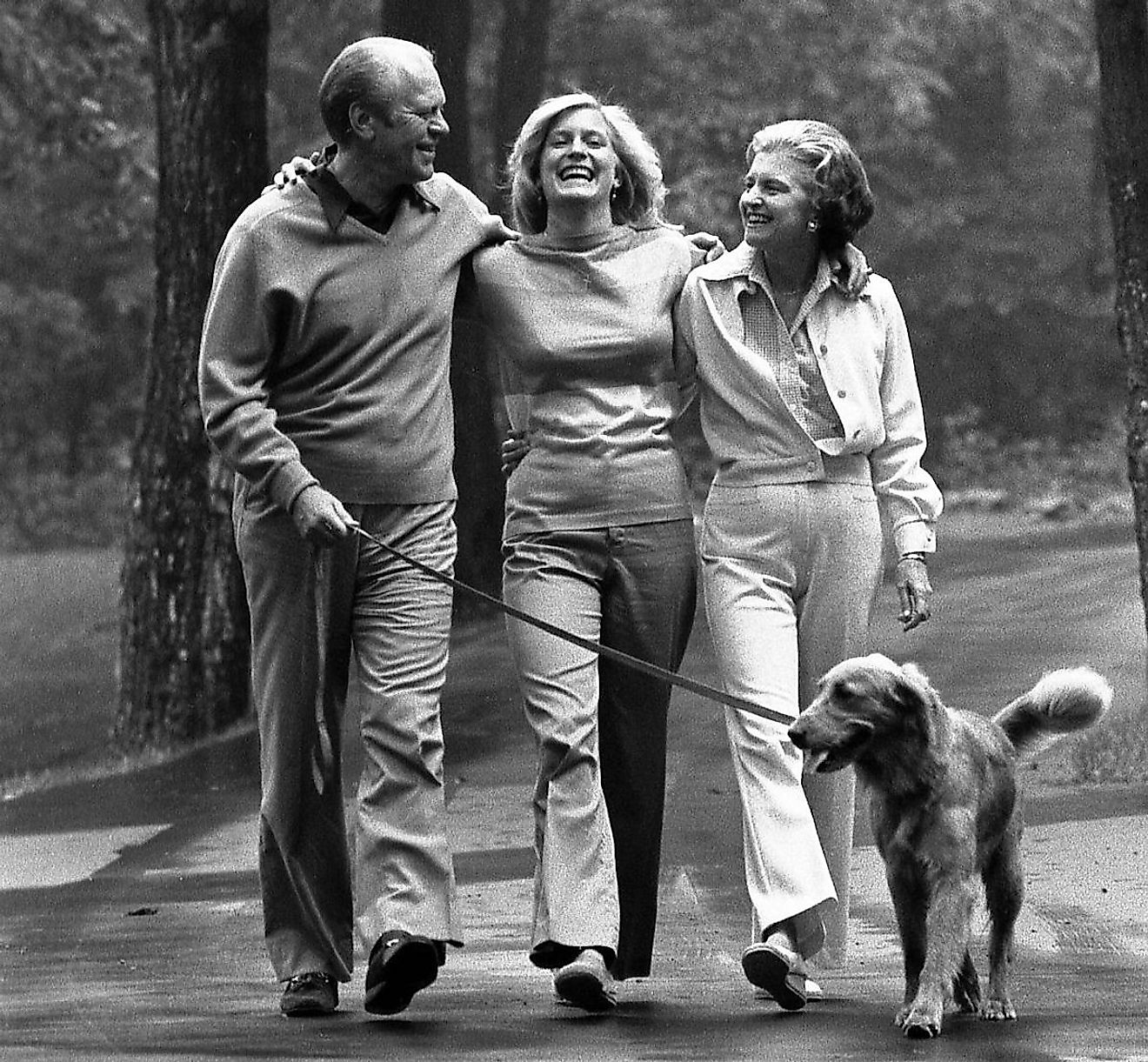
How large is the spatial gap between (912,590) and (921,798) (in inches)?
25.5

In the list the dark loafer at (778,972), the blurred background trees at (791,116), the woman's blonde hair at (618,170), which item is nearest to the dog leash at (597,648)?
the dark loafer at (778,972)

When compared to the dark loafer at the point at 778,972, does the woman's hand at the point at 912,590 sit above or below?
above

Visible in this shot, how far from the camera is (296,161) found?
727 centimetres

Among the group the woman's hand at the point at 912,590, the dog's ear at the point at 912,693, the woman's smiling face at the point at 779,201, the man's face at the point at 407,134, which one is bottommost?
the dog's ear at the point at 912,693

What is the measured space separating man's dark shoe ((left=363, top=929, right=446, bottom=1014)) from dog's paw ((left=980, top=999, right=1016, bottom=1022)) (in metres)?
1.27

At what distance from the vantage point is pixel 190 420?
15.4m

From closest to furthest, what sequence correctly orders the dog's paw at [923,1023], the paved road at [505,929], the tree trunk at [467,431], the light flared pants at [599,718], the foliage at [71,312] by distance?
1. the dog's paw at [923,1023]
2. the paved road at [505,929]
3. the light flared pants at [599,718]
4. the tree trunk at [467,431]
5. the foliage at [71,312]

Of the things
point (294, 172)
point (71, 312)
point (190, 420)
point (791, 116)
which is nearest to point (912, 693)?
point (294, 172)

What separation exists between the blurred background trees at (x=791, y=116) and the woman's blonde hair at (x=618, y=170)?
52.4ft

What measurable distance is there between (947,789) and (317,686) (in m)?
1.57

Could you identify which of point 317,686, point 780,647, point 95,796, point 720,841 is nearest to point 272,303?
point 317,686

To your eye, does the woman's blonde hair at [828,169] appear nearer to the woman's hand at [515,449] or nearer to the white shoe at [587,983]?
the woman's hand at [515,449]

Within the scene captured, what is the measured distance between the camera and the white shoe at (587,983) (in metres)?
6.82

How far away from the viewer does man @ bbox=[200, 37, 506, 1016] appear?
698 cm
